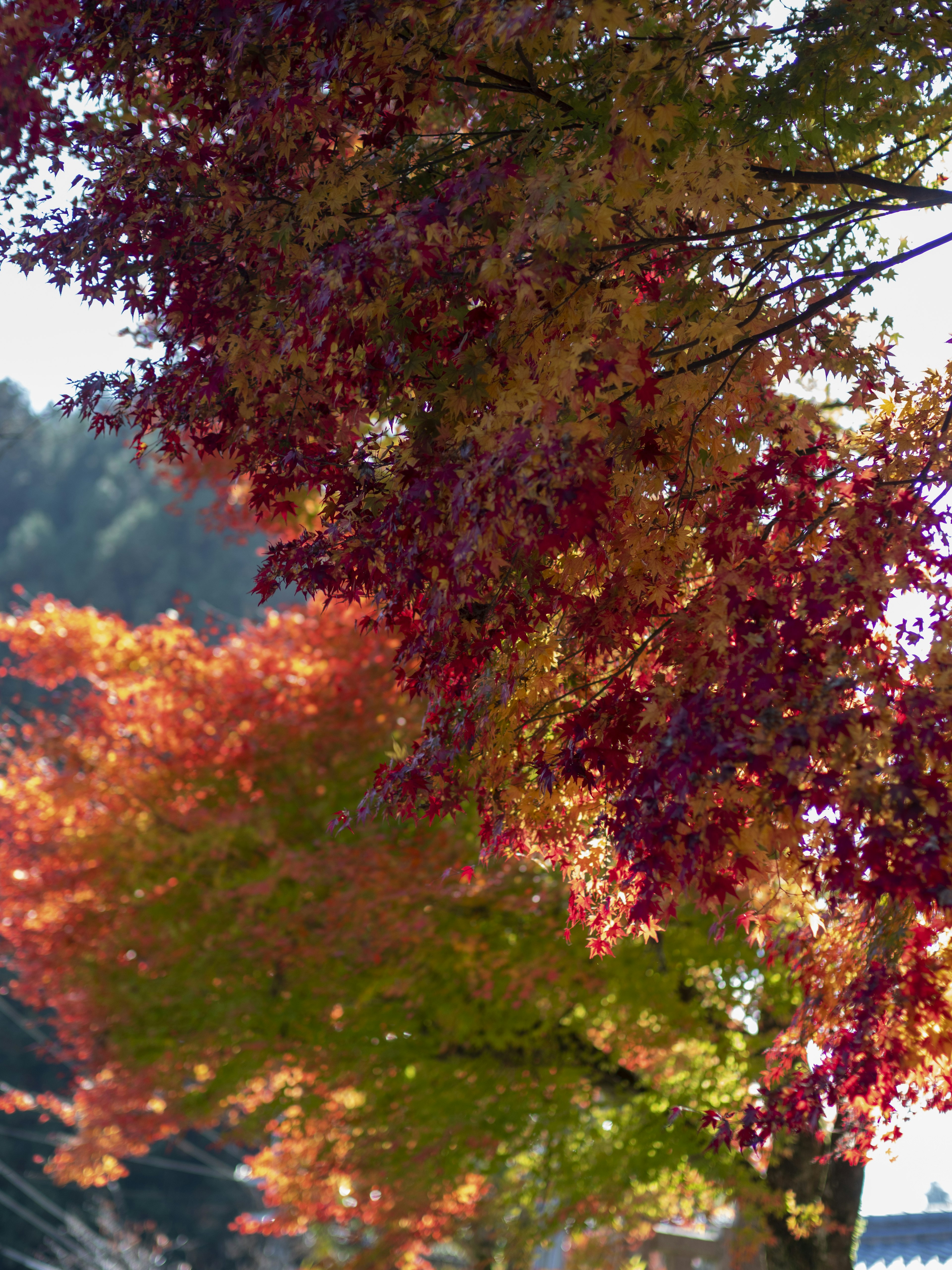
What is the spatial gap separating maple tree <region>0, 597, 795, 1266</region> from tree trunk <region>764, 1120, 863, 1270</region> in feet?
1.36

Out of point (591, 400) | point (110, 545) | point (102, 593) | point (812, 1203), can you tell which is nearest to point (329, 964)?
point (812, 1203)

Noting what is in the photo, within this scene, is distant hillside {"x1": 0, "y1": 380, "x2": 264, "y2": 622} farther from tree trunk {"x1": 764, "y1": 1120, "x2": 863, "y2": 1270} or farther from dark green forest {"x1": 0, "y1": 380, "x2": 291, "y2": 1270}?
tree trunk {"x1": 764, "y1": 1120, "x2": 863, "y2": 1270}

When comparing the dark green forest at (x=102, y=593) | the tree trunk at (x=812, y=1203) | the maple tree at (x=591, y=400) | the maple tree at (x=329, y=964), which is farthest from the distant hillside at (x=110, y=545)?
the maple tree at (x=591, y=400)

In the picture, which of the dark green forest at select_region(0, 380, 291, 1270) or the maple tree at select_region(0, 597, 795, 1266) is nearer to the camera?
the maple tree at select_region(0, 597, 795, 1266)

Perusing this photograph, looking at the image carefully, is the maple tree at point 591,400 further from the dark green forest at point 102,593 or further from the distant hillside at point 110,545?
the distant hillside at point 110,545

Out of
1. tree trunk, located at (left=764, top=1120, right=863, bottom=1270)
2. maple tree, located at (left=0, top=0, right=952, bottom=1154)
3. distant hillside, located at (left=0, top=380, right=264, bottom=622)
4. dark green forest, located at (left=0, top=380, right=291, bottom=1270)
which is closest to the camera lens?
maple tree, located at (left=0, top=0, right=952, bottom=1154)

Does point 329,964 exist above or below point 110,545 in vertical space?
below

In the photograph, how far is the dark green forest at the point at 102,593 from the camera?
103ft

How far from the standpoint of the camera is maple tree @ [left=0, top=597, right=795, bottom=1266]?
34.1ft

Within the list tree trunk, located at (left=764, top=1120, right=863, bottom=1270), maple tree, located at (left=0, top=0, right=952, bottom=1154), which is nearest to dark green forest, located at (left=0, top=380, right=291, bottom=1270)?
tree trunk, located at (left=764, top=1120, right=863, bottom=1270)

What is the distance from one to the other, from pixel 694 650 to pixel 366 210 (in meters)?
2.16

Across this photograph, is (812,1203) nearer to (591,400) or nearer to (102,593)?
(591,400)

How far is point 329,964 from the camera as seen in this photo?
11.1 meters

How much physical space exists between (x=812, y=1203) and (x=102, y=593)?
157ft
